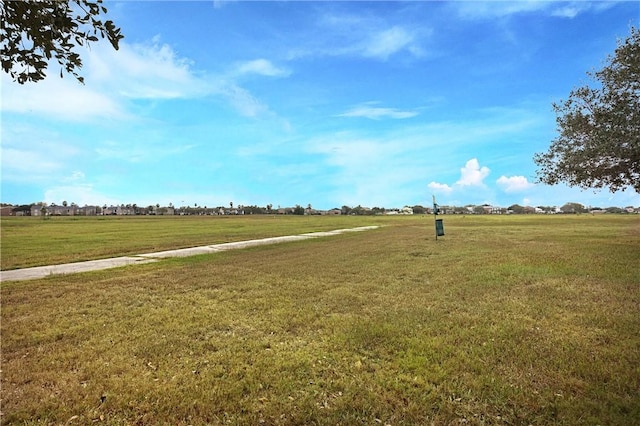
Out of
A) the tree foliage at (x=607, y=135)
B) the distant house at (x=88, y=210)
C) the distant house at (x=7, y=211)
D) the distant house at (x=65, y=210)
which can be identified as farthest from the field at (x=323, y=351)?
the distant house at (x=88, y=210)

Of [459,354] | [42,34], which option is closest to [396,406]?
[459,354]

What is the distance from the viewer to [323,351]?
5340 millimetres

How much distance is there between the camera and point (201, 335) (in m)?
6.07

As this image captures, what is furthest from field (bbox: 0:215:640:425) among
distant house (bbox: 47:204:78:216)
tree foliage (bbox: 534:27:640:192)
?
distant house (bbox: 47:204:78:216)

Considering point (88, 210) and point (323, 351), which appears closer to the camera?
point (323, 351)

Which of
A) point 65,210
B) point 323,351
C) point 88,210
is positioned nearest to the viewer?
point 323,351

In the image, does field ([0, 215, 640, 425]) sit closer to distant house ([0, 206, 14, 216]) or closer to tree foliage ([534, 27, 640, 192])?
tree foliage ([534, 27, 640, 192])

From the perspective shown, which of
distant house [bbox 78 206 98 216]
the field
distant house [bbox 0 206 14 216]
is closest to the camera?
the field

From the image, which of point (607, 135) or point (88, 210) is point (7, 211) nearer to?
point (88, 210)

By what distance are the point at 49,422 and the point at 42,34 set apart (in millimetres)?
3755

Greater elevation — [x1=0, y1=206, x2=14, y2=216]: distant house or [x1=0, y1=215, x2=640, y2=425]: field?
[x1=0, y1=206, x2=14, y2=216]: distant house

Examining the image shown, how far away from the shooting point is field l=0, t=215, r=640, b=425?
3822 mm

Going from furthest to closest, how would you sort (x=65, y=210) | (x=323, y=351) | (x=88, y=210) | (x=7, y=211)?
1. (x=88, y=210)
2. (x=65, y=210)
3. (x=7, y=211)
4. (x=323, y=351)

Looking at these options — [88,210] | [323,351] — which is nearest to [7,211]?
[88,210]
